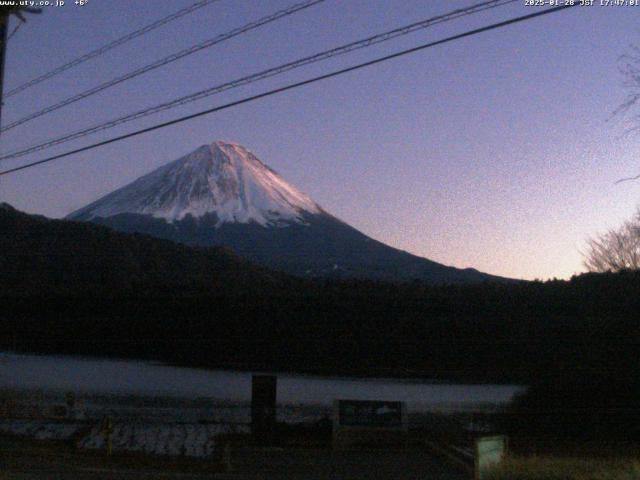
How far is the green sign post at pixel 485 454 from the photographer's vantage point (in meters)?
13.9

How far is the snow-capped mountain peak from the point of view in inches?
3676

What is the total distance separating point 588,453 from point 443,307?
18.1 meters

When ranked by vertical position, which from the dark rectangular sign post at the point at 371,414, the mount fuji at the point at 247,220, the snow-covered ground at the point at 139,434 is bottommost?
the snow-covered ground at the point at 139,434

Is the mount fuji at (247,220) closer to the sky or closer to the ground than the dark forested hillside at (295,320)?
closer to the sky

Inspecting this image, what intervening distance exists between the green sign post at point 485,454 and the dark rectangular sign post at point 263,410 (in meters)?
9.01

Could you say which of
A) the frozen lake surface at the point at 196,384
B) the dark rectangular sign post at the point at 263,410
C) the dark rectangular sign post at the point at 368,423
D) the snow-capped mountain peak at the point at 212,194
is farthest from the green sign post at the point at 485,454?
the snow-capped mountain peak at the point at 212,194

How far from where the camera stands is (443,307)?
38.3 metres

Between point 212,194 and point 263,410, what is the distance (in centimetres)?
7863

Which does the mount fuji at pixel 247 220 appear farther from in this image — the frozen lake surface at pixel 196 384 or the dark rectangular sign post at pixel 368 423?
the dark rectangular sign post at pixel 368 423

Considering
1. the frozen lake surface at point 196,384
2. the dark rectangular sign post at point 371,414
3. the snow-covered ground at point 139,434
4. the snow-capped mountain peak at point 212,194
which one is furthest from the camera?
the snow-capped mountain peak at point 212,194

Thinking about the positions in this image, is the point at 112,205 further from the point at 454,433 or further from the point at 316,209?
the point at 454,433

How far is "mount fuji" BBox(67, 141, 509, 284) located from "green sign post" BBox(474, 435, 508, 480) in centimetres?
5100

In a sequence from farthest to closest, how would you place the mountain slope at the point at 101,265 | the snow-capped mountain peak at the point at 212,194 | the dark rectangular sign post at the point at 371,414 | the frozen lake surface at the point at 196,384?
1. the snow-capped mountain peak at the point at 212,194
2. the mountain slope at the point at 101,265
3. the frozen lake surface at the point at 196,384
4. the dark rectangular sign post at the point at 371,414

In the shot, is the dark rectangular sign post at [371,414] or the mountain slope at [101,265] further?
the mountain slope at [101,265]
